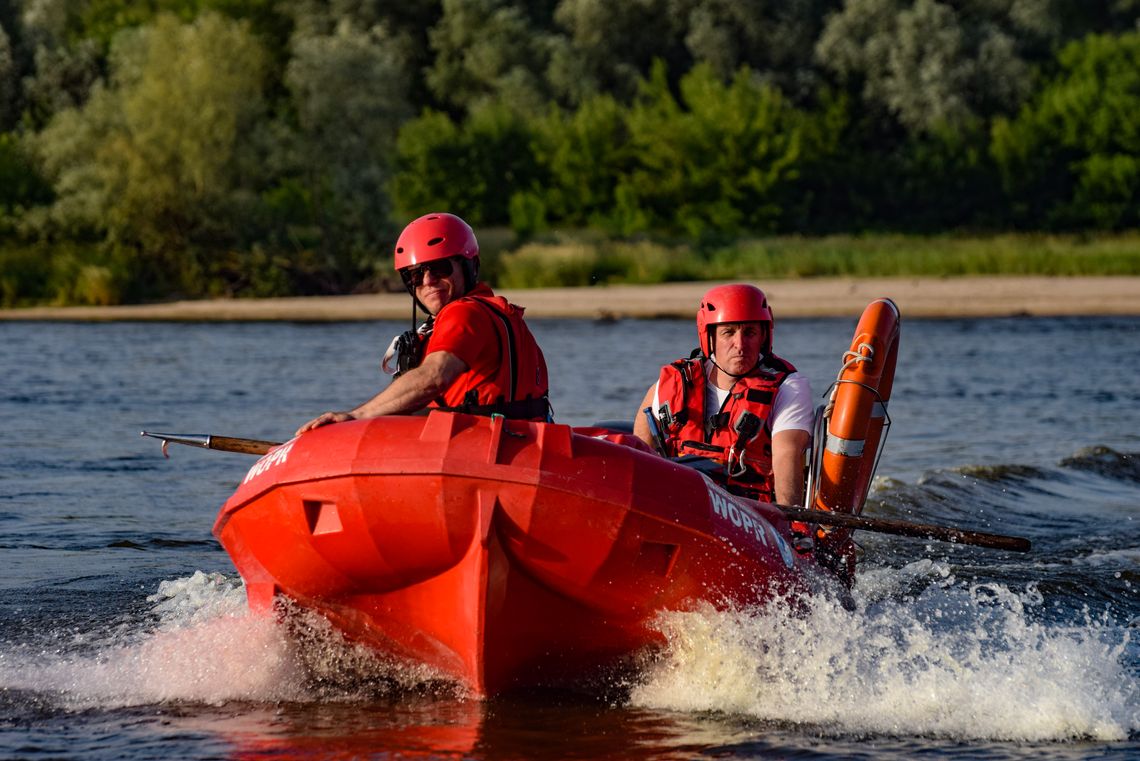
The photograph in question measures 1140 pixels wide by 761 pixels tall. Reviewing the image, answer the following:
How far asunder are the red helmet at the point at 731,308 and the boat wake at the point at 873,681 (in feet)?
3.95

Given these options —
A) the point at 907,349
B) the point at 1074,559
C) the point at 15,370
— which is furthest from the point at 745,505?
the point at 907,349

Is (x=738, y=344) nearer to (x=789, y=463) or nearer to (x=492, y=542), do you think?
(x=789, y=463)

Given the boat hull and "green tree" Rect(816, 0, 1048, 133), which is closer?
the boat hull

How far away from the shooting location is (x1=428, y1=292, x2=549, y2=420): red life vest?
5641mm

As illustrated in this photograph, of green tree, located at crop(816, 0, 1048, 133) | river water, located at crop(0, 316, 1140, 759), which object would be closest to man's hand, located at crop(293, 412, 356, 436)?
river water, located at crop(0, 316, 1140, 759)

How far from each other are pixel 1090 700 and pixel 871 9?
43.6 meters

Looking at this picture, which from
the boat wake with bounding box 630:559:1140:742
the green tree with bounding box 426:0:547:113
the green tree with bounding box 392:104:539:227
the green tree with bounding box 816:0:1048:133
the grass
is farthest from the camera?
the green tree with bounding box 426:0:547:113

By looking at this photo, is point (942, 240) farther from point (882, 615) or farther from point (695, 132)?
point (882, 615)

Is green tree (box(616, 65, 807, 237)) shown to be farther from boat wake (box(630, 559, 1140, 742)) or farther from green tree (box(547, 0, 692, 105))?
boat wake (box(630, 559, 1140, 742))

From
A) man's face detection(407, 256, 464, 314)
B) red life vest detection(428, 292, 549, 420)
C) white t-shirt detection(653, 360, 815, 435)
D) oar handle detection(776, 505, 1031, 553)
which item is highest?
man's face detection(407, 256, 464, 314)

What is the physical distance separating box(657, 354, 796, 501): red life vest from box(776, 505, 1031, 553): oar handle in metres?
0.52

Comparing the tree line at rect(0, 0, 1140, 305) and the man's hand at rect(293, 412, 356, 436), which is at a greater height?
the tree line at rect(0, 0, 1140, 305)

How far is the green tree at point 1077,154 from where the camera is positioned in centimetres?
4378

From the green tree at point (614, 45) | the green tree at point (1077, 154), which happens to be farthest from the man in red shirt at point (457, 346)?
the green tree at point (614, 45)
